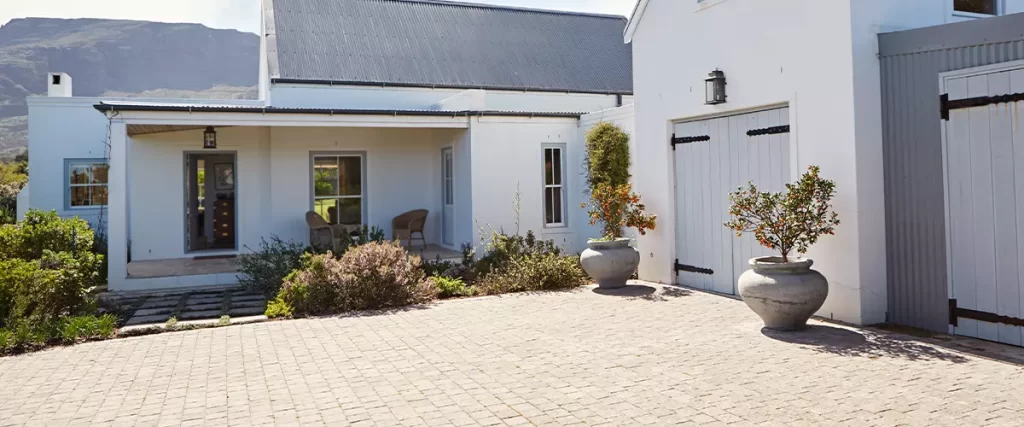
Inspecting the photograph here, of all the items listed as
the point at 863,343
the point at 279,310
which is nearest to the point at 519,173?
the point at 279,310

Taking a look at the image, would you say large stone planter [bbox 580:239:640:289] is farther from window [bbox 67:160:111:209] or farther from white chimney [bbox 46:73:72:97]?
white chimney [bbox 46:73:72:97]

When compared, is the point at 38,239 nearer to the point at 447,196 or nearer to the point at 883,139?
the point at 447,196

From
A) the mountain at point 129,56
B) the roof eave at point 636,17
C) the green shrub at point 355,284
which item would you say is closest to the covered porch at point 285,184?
the green shrub at point 355,284

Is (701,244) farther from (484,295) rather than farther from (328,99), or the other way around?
(328,99)

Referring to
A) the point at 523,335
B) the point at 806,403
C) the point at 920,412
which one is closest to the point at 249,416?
the point at 523,335

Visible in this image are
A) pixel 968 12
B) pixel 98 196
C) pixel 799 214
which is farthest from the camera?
pixel 98 196

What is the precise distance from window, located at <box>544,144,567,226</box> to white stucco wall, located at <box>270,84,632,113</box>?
159 cm

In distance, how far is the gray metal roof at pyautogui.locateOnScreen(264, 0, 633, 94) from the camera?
15.3 m

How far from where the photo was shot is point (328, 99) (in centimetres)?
1462

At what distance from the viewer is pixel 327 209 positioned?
14086 millimetres

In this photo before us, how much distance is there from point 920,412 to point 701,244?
16.7 feet

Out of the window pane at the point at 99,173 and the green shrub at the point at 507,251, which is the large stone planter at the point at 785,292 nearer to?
the green shrub at the point at 507,251

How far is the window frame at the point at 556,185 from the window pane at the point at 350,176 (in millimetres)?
3786

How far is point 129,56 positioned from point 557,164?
93478 millimetres
